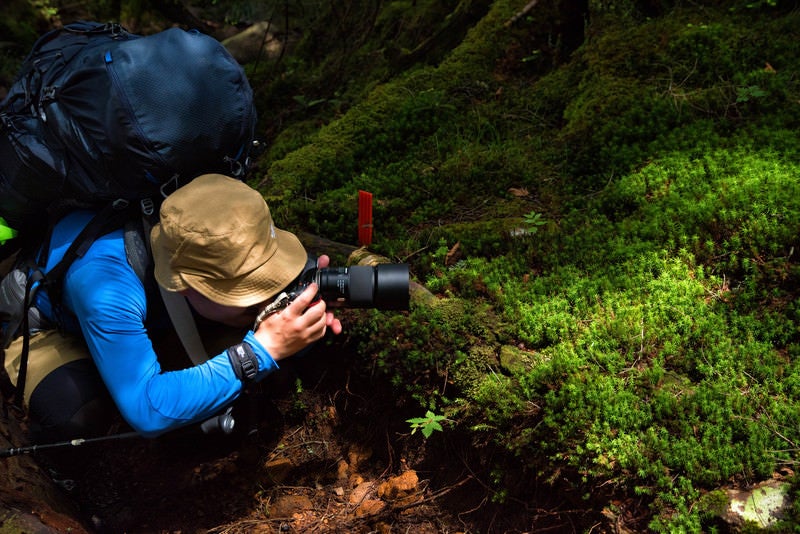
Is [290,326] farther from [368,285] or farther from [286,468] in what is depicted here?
[286,468]

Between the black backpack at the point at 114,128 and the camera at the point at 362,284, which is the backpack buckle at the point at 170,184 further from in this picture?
the camera at the point at 362,284

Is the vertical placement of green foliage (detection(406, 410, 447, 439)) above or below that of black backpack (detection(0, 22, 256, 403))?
below

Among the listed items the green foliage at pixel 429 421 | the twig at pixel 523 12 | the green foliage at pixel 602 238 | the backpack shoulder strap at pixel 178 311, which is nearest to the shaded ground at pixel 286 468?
the green foliage at pixel 429 421

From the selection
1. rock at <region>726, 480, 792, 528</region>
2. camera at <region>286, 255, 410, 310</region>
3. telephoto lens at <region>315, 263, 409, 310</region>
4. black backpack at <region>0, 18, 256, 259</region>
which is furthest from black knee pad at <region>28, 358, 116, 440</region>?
rock at <region>726, 480, 792, 528</region>

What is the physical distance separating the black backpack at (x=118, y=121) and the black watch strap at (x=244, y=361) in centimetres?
92

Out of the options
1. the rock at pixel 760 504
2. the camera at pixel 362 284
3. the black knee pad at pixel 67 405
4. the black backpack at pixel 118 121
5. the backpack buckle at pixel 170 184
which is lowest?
the black knee pad at pixel 67 405

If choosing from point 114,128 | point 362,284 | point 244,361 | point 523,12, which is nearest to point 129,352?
point 244,361

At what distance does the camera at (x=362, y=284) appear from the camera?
10.3 ft

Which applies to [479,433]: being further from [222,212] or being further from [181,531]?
[181,531]

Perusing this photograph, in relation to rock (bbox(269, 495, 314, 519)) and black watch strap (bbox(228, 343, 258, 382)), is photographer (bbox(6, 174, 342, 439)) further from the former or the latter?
rock (bbox(269, 495, 314, 519))

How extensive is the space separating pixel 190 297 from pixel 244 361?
0.45 m

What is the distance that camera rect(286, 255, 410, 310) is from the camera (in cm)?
312

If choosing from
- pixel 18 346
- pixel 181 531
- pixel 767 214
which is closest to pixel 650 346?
pixel 767 214

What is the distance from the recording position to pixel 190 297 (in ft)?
9.91
